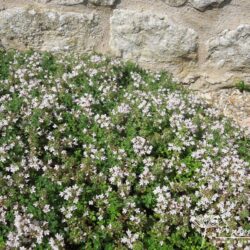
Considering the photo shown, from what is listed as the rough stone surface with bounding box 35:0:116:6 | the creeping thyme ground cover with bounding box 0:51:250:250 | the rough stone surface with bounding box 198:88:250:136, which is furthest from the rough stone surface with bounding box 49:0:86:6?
the rough stone surface with bounding box 198:88:250:136

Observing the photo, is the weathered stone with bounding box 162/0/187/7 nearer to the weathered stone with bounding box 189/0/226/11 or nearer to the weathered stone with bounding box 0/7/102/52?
the weathered stone with bounding box 189/0/226/11

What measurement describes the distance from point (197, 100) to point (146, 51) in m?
0.69

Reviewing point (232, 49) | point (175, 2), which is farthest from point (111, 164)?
point (232, 49)

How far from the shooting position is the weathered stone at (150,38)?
436 centimetres

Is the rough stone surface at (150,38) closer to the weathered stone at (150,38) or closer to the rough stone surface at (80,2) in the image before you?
the weathered stone at (150,38)

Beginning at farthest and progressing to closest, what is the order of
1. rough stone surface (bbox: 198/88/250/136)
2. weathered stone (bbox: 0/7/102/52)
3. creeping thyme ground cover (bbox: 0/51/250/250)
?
rough stone surface (bbox: 198/88/250/136) → weathered stone (bbox: 0/7/102/52) → creeping thyme ground cover (bbox: 0/51/250/250)

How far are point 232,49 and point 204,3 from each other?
0.57 meters

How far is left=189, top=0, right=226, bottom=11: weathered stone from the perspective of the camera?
13.7ft

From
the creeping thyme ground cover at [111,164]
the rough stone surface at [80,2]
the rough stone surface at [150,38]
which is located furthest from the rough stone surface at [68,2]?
the creeping thyme ground cover at [111,164]

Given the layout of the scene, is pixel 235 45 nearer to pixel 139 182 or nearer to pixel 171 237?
pixel 139 182

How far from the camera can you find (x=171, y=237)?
3307 millimetres

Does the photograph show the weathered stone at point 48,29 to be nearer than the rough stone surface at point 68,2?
No

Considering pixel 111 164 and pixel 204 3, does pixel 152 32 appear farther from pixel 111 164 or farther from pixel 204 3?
pixel 111 164

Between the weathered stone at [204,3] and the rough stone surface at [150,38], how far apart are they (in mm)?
231
